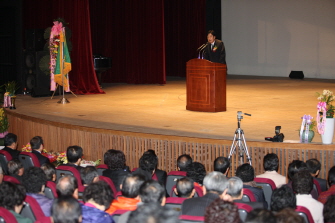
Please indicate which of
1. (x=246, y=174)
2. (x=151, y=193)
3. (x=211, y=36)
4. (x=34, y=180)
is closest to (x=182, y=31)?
(x=211, y=36)

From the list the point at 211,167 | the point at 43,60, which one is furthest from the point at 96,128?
the point at 43,60

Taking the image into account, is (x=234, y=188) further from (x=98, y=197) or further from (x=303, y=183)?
(x=98, y=197)

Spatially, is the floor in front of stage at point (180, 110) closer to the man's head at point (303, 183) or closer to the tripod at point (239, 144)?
the tripod at point (239, 144)

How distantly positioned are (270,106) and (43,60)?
484cm

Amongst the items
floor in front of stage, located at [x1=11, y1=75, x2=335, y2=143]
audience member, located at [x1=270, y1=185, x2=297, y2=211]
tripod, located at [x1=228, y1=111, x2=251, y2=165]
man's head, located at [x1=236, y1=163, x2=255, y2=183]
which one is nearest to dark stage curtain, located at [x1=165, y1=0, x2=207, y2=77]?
floor in front of stage, located at [x1=11, y1=75, x2=335, y2=143]

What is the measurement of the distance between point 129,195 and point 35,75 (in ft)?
28.8

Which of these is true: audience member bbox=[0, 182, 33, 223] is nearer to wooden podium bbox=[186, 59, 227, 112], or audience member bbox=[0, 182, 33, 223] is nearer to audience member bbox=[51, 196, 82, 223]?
audience member bbox=[51, 196, 82, 223]

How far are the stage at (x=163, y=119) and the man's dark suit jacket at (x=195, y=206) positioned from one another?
8.78 ft

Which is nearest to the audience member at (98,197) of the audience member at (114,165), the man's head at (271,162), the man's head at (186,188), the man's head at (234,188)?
the man's head at (186,188)

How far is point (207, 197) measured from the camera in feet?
11.1

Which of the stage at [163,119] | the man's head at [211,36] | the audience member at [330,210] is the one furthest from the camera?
the man's head at [211,36]

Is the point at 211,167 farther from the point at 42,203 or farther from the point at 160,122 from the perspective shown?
the point at 42,203

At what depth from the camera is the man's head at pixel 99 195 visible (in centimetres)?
320

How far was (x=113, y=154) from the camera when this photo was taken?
182 inches
